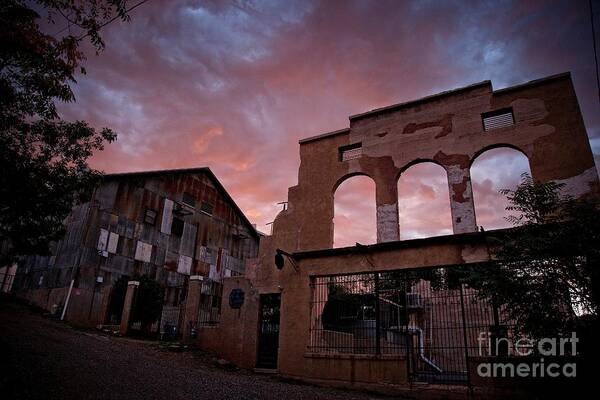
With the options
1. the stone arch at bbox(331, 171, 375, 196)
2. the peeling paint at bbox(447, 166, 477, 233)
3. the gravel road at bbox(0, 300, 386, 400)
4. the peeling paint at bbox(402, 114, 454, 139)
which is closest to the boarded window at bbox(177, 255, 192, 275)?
the gravel road at bbox(0, 300, 386, 400)

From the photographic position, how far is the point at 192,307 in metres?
15.4

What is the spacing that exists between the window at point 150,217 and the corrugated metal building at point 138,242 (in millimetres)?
13

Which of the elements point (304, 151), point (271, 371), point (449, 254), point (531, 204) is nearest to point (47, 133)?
point (304, 151)

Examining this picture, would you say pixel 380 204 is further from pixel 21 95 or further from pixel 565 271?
pixel 21 95

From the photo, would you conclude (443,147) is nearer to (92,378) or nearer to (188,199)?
(92,378)

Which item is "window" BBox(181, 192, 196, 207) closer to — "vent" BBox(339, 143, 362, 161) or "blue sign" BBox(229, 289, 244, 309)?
"blue sign" BBox(229, 289, 244, 309)

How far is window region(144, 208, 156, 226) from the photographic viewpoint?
961 inches

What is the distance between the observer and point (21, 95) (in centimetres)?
943

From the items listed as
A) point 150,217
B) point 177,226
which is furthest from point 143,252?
point 177,226

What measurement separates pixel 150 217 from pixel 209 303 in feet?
22.7

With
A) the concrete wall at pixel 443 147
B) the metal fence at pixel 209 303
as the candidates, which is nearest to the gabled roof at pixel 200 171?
the metal fence at pixel 209 303

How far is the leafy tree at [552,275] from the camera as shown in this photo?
22.7 ft

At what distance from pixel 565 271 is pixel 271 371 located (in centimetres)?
910

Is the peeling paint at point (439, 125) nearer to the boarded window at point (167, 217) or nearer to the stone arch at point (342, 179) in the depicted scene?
the stone arch at point (342, 179)
